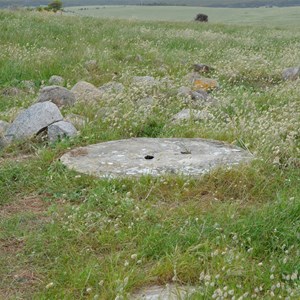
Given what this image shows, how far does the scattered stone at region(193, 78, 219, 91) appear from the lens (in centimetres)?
1020

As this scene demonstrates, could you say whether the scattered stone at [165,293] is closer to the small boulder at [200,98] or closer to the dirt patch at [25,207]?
the dirt patch at [25,207]

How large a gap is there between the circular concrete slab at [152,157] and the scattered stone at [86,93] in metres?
1.89

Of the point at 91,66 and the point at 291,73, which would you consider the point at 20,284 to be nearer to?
the point at 91,66

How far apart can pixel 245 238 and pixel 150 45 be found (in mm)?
12234

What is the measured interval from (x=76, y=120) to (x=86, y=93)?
149 cm

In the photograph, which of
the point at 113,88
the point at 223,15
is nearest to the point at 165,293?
the point at 113,88

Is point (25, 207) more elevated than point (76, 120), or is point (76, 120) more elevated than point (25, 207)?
point (76, 120)

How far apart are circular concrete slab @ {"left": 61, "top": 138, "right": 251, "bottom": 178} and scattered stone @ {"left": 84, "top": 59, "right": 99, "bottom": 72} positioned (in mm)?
5064

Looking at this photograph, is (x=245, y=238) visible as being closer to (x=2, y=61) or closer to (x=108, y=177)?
(x=108, y=177)

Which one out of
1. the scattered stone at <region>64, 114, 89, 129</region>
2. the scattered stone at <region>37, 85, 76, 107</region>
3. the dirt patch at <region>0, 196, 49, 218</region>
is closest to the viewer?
the dirt patch at <region>0, 196, 49, 218</region>

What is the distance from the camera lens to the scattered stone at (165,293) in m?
3.44

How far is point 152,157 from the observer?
5.95 meters

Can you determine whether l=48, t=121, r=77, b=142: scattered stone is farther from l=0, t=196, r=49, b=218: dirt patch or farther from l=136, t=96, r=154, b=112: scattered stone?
l=0, t=196, r=49, b=218: dirt patch

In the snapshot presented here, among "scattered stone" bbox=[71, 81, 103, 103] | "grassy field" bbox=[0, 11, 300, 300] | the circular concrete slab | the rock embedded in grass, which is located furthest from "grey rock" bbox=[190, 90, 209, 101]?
the circular concrete slab
